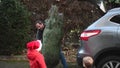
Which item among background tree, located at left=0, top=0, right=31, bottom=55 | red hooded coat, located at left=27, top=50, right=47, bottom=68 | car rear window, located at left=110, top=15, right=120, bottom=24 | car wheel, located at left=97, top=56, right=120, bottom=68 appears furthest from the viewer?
background tree, located at left=0, top=0, right=31, bottom=55

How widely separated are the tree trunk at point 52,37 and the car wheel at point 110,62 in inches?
59.1

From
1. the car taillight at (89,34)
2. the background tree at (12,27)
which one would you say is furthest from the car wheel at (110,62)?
the background tree at (12,27)

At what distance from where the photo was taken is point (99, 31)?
35.4 ft

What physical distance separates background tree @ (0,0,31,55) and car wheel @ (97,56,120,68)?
438 centimetres

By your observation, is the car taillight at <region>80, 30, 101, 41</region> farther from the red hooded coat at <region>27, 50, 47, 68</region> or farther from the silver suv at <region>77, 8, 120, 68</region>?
the red hooded coat at <region>27, 50, 47, 68</region>

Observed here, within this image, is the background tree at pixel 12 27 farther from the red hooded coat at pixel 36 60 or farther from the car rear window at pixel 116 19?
the red hooded coat at pixel 36 60

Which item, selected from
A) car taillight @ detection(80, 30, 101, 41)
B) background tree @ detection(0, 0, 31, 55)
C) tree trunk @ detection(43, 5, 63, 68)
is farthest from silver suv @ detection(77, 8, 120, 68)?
background tree @ detection(0, 0, 31, 55)

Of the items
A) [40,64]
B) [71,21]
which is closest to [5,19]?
[71,21]

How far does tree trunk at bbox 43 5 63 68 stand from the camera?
11750 millimetres

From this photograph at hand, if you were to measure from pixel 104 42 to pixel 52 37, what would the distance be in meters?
1.55

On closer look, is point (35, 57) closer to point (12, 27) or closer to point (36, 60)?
point (36, 60)

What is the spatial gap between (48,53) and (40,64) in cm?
335

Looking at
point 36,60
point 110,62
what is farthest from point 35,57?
point 110,62

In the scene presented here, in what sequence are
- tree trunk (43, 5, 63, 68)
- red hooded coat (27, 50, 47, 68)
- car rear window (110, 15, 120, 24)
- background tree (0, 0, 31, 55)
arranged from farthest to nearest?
background tree (0, 0, 31, 55) < tree trunk (43, 5, 63, 68) < car rear window (110, 15, 120, 24) < red hooded coat (27, 50, 47, 68)
